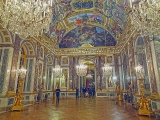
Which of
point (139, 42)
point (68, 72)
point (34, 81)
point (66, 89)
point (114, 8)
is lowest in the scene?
point (66, 89)

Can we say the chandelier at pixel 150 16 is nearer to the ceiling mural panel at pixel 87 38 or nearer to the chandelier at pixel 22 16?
the chandelier at pixel 22 16

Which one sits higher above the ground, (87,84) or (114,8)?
(114,8)

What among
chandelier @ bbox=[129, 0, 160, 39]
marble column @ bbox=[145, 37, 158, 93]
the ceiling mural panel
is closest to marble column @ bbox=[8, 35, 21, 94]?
chandelier @ bbox=[129, 0, 160, 39]

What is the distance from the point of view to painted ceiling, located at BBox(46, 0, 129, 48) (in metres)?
10.9

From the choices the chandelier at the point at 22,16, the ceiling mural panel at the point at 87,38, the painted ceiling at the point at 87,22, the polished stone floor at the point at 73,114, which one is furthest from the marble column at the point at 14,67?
the ceiling mural panel at the point at 87,38

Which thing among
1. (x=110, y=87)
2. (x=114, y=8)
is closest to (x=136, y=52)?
(x=114, y=8)

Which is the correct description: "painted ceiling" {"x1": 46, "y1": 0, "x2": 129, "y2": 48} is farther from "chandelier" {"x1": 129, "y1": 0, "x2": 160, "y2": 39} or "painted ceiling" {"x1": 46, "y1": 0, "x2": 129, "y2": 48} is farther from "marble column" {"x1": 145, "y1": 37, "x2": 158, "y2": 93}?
"chandelier" {"x1": 129, "y1": 0, "x2": 160, "y2": 39}

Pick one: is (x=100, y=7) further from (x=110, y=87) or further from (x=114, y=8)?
(x=110, y=87)

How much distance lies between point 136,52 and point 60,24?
888 centimetres

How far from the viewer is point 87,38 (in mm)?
15688

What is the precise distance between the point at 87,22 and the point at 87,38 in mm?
2076

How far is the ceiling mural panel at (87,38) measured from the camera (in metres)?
15.2

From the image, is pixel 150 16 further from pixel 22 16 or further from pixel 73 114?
pixel 73 114

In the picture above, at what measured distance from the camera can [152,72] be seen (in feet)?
19.7
